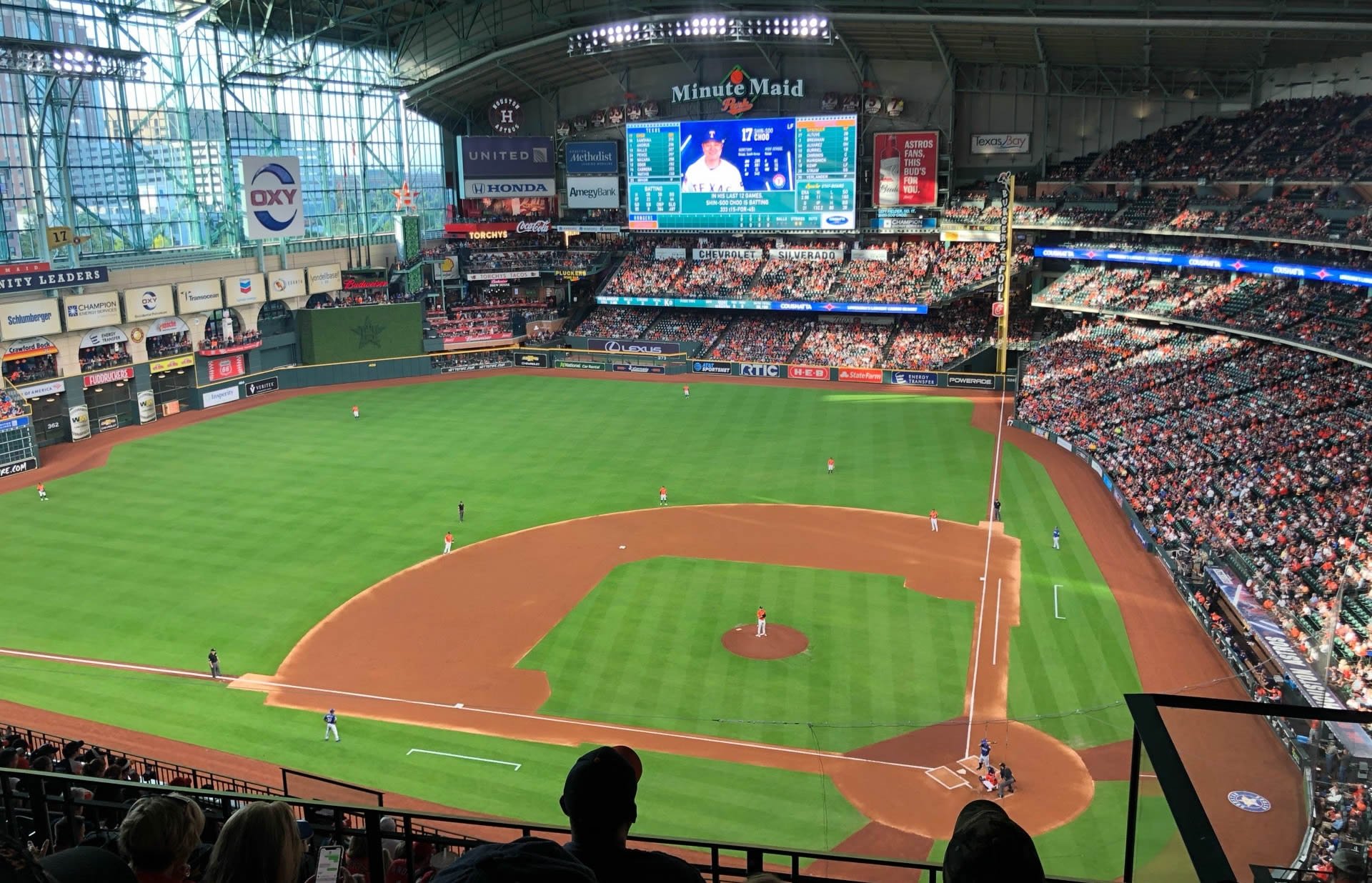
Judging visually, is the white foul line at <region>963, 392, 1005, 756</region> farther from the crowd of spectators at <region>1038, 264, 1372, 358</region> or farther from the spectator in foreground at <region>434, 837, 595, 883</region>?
the spectator in foreground at <region>434, 837, 595, 883</region>

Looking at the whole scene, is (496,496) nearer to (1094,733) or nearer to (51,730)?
(51,730)

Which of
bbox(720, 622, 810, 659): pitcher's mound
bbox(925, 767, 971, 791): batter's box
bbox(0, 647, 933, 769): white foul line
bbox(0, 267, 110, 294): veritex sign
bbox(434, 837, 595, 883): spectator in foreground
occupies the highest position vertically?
bbox(0, 267, 110, 294): veritex sign

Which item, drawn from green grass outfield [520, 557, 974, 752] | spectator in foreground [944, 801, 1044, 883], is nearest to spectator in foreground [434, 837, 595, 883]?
spectator in foreground [944, 801, 1044, 883]

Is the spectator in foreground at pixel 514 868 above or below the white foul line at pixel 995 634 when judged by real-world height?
above

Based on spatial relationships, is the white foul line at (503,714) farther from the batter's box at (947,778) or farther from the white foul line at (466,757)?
the white foul line at (466,757)

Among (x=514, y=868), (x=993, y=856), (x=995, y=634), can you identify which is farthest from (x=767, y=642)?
(x=514, y=868)

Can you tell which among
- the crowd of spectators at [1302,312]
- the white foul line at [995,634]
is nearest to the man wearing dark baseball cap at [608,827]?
the white foul line at [995,634]

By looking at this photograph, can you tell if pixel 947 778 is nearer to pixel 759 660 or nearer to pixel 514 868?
pixel 759 660
